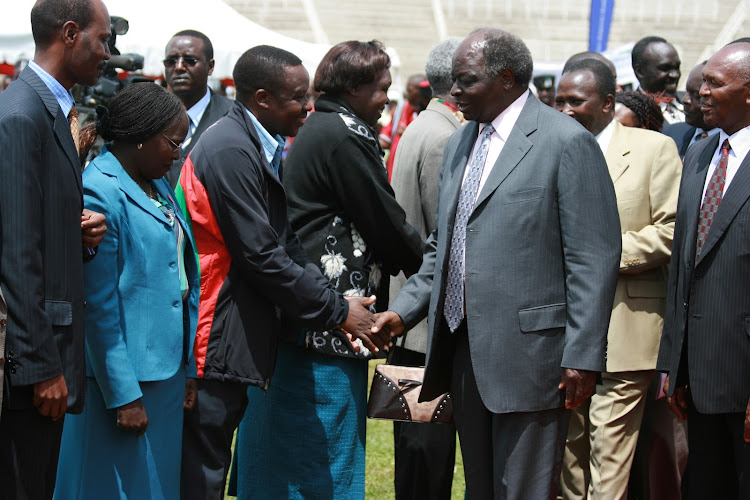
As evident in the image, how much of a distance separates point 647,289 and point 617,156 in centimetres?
72

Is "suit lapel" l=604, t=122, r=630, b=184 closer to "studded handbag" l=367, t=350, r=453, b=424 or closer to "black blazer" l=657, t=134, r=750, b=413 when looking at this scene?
"black blazer" l=657, t=134, r=750, b=413

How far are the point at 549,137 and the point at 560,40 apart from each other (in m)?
23.1

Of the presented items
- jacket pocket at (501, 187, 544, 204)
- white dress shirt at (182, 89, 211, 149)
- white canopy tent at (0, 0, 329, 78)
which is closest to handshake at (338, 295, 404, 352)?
jacket pocket at (501, 187, 544, 204)

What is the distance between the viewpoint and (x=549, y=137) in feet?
12.2

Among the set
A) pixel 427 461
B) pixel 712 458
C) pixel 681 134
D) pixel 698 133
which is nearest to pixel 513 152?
pixel 712 458

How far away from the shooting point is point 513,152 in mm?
3754

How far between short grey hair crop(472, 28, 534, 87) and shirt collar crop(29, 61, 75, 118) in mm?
1646

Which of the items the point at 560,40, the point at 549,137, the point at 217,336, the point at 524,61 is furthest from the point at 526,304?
the point at 560,40

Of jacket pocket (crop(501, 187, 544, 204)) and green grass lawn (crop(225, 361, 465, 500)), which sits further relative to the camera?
Answer: green grass lawn (crop(225, 361, 465, 500))

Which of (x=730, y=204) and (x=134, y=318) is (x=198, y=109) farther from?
(x=730, y=204)

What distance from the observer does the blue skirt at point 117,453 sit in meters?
3.58

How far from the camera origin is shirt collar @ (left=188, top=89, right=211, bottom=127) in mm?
6371

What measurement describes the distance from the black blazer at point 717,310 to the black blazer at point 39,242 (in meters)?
2.48

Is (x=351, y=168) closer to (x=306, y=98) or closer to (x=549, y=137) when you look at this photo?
(x=306, y=98)
